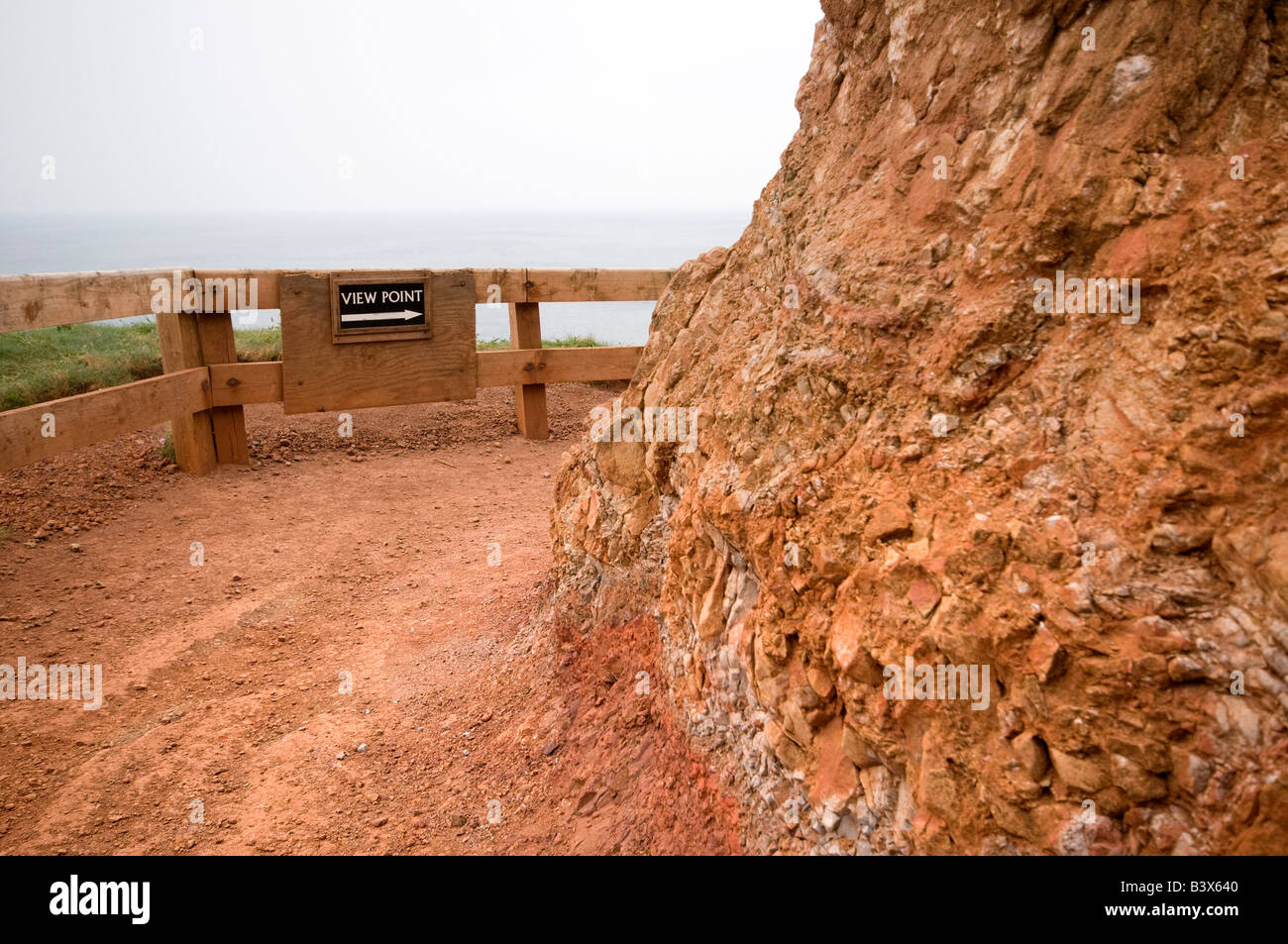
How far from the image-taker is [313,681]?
4266mm

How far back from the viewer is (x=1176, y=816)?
5.06ft

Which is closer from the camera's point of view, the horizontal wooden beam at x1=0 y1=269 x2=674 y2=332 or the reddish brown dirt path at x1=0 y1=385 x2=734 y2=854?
the reddish brown dirt path at x1=0 y1=385 x2=734 y2=854

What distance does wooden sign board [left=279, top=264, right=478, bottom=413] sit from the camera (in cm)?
754

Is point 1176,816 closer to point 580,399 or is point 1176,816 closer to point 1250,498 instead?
point 1250,498

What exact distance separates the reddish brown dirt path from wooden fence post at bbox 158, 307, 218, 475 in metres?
0.20

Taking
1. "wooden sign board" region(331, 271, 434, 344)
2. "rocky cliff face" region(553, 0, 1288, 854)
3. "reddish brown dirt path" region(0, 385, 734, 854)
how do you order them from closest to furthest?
"rocky cliff face" region(553, 0, 1288, 854), "reddish brown dirt path" region(0, 385, 734, 854), "wooden sign board" region(331, 271, 434, 344)

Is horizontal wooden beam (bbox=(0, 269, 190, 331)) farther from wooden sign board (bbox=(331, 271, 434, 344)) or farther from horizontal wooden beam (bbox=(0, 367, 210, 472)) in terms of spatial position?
wooden sign board (bbox=(331, 271, 434, 344))

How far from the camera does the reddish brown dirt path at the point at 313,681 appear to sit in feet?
9.86

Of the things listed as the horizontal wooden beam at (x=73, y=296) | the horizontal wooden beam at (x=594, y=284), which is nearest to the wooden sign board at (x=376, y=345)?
the horizontal wooden beam at (x=594, y=284)

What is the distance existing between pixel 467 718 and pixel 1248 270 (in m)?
3.02

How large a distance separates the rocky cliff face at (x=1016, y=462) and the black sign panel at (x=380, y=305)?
5664 mm

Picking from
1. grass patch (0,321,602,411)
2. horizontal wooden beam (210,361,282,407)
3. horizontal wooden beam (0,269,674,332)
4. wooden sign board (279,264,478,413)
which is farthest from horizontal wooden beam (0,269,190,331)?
grass patch (0,321,602,411)

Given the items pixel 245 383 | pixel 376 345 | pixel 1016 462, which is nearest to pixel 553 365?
pixel 376 345

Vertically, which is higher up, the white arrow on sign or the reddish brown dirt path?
the white arrow on sign
